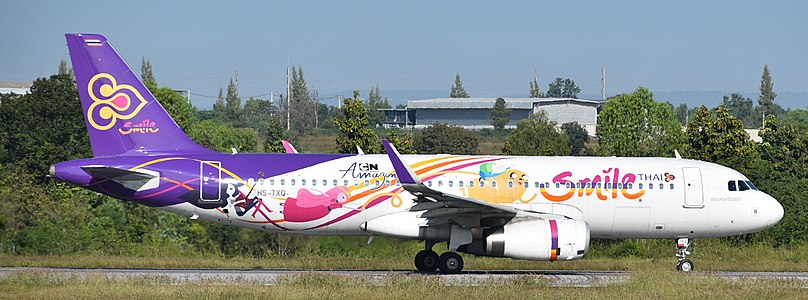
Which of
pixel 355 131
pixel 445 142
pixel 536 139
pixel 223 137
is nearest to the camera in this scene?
pixel 355 131

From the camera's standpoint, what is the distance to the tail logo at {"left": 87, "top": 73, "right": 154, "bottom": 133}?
27391 millimetres

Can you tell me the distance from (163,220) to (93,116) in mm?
10614

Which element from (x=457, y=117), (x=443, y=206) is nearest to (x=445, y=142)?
(x=443, y=206)

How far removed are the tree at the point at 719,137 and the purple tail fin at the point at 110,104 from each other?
39455 millimetres

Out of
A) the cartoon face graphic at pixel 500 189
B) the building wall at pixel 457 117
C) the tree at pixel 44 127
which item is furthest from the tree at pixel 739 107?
the cartoon face graphic at pixel 500 189

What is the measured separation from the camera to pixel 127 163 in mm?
26625

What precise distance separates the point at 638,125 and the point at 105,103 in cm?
5084

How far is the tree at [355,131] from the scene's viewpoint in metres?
51.2

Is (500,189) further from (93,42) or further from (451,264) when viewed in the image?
(93,42)

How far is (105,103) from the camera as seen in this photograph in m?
27.4

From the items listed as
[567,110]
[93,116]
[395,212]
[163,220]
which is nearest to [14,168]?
[163,220]

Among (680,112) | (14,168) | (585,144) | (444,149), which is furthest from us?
(680,112)

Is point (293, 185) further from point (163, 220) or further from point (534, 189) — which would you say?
point (163, 220)

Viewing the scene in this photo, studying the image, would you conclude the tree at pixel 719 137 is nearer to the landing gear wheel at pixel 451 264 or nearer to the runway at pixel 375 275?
the runway at pixel 375 275
